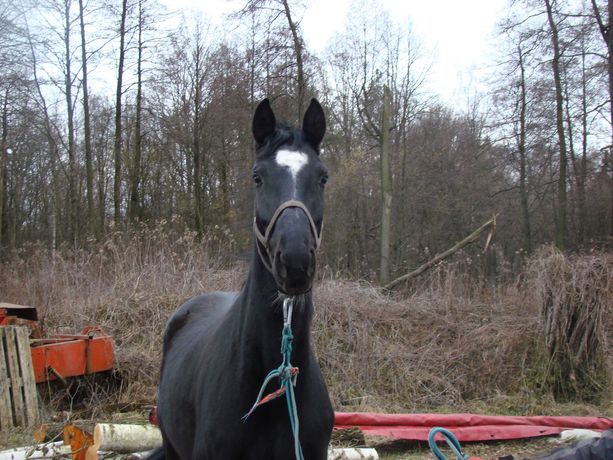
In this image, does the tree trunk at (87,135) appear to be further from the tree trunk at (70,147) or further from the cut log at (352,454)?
the cut log at (352,454)

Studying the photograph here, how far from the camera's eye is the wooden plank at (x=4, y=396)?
19.1 feet

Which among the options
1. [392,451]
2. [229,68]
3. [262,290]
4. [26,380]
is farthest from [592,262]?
[229,68]

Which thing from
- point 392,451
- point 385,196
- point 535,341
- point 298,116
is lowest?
point 392,451

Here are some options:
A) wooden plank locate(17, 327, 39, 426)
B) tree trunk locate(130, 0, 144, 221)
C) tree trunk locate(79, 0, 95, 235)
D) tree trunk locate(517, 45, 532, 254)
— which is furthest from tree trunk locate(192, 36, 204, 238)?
wooden plank locate(17, 327, 39, 426)

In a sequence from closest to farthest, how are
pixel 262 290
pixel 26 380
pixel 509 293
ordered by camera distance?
1. pixel 262 290
2. pixel 26 380
3. pixel 509 293

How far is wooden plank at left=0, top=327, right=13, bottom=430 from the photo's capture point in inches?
229

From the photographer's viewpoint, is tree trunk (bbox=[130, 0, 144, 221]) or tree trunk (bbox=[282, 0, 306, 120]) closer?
tree trunk (bbox=[282, 0, 306, 120])

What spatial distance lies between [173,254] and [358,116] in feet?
45.1

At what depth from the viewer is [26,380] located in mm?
6031

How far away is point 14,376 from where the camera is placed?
5.96 meters

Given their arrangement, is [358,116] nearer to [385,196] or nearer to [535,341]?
[385,196]

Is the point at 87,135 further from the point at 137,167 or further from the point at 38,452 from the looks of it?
the point at 38,452

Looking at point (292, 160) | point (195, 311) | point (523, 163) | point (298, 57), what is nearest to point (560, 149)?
point (523, 163)

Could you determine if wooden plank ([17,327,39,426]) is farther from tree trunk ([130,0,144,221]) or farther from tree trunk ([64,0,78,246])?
tree trunk ([130,0,144,221])
